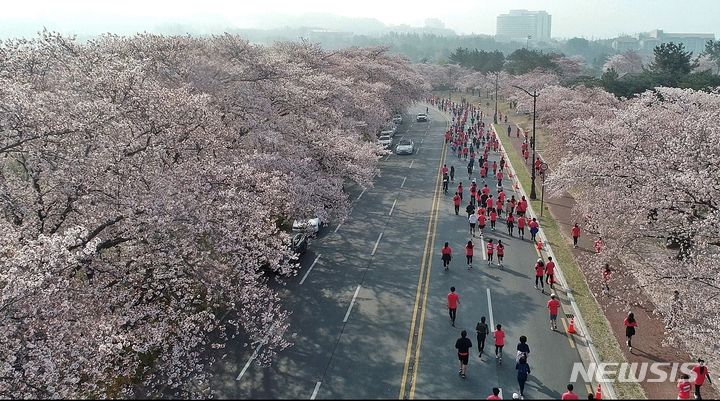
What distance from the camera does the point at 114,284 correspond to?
13875mm

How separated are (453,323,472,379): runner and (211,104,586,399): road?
31 centimetres

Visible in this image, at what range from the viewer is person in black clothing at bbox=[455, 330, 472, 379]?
1351 centimetres

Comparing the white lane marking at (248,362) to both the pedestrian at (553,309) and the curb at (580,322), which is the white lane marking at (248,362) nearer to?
the pedestrian at (553,309)

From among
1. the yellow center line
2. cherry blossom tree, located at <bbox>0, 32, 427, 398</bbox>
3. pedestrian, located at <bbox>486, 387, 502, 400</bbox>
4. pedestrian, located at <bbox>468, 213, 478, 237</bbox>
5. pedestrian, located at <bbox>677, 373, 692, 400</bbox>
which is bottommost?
the yellow center line

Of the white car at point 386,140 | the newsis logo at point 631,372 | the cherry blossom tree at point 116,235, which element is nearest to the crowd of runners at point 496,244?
the newsis logo at point 631,372

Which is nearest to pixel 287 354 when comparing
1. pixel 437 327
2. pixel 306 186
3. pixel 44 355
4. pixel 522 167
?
pixel 437 327

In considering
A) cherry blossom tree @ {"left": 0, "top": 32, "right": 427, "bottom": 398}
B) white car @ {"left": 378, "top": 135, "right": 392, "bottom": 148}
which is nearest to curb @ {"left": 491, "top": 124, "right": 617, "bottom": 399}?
cherry blossom tree @ {"left": 0, "top": 32, "right": 427, "bottom": 398}

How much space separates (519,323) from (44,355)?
43.8 feet

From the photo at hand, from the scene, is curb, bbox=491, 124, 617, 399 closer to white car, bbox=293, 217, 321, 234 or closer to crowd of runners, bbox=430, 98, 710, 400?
crowd of runners, bbox=430, 98, 710, 400

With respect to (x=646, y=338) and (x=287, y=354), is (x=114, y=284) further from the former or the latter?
(x=646, y=338)

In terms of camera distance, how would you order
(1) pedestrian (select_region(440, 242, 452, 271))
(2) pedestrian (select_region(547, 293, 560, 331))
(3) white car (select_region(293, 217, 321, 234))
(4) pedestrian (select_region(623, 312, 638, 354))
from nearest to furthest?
(4) pedestrian (select_region(623, 312, 638, 354)) → (2) pedestrian (select_region(547, 293, 560, 331)) → (1) pedestrian (select_region(440, 242, 452, 271)) → (3) white car (select_region(293, 217, 321, 234))

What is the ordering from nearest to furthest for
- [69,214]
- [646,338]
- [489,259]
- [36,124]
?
[36,124]
[69,214]
[646,338]
[489,259]

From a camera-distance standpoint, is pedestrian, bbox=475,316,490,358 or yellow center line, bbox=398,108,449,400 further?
pedestrian, bbox=475,316,490,358

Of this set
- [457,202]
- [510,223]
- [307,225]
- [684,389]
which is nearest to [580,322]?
[684,389]
